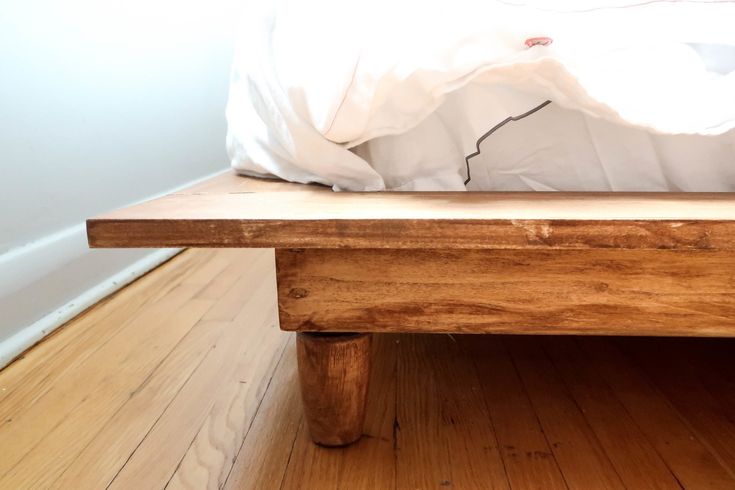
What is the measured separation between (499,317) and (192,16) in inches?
63.1

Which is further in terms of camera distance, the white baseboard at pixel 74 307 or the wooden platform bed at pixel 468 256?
the white baseboard at pixel 74 307

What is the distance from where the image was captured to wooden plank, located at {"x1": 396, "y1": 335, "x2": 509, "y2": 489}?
688 mm

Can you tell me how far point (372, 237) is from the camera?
1.78ft

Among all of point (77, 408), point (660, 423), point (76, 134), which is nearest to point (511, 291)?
point (660, 423)

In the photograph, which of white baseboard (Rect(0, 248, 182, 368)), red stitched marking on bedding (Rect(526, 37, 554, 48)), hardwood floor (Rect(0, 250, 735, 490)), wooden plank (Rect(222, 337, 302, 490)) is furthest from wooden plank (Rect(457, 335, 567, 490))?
white baseboard (Rect(0, 248, 182, 368))

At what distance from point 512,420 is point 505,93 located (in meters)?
0.42

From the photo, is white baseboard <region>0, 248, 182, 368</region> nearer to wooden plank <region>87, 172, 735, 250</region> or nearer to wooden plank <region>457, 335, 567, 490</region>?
wooden plank <region>87, 172, 735, 250</region>

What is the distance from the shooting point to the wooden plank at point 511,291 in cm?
60

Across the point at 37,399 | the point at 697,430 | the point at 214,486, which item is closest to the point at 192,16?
the point at 37,399

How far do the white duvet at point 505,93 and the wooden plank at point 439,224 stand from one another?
9cm

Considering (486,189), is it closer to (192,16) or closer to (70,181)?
(70,181)

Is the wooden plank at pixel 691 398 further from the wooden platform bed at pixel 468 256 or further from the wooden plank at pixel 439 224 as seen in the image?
the wooden plank at pixel 439 224

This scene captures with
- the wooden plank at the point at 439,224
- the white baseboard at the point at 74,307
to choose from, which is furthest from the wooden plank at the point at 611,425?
the white baseboard at the point at 74,307

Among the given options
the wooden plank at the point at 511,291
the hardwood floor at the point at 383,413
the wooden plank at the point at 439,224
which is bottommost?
the hardwood floor at the point at 383,413
